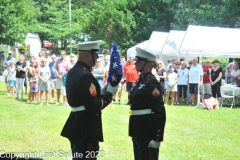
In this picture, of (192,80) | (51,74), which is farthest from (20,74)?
(192,80)

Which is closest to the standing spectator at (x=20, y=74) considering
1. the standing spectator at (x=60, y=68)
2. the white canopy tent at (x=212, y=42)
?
the standing spectator at (x=60, y=68)

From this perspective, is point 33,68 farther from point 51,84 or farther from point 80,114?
point 80,114

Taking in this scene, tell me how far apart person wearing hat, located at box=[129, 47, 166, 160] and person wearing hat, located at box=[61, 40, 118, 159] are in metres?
0.49

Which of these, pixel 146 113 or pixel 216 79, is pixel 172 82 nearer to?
pixel 216 79

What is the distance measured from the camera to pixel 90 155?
14.8ft

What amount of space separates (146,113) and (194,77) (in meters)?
11.6

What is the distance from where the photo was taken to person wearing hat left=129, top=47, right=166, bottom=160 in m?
4.80

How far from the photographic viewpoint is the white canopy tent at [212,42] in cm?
1622

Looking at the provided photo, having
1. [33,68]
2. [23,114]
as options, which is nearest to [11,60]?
[33,68]

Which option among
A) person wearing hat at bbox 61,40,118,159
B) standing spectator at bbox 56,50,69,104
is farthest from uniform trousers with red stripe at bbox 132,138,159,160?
standing spectator at bbox 56,50,69,104

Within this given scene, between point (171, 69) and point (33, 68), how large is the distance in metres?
5.42

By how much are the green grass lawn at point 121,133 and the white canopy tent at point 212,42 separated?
2348mm

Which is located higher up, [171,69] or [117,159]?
[171,69]

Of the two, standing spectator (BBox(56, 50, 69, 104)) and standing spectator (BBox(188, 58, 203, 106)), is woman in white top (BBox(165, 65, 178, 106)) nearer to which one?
standing spectator (BBox(188, 58, 203, 106))
